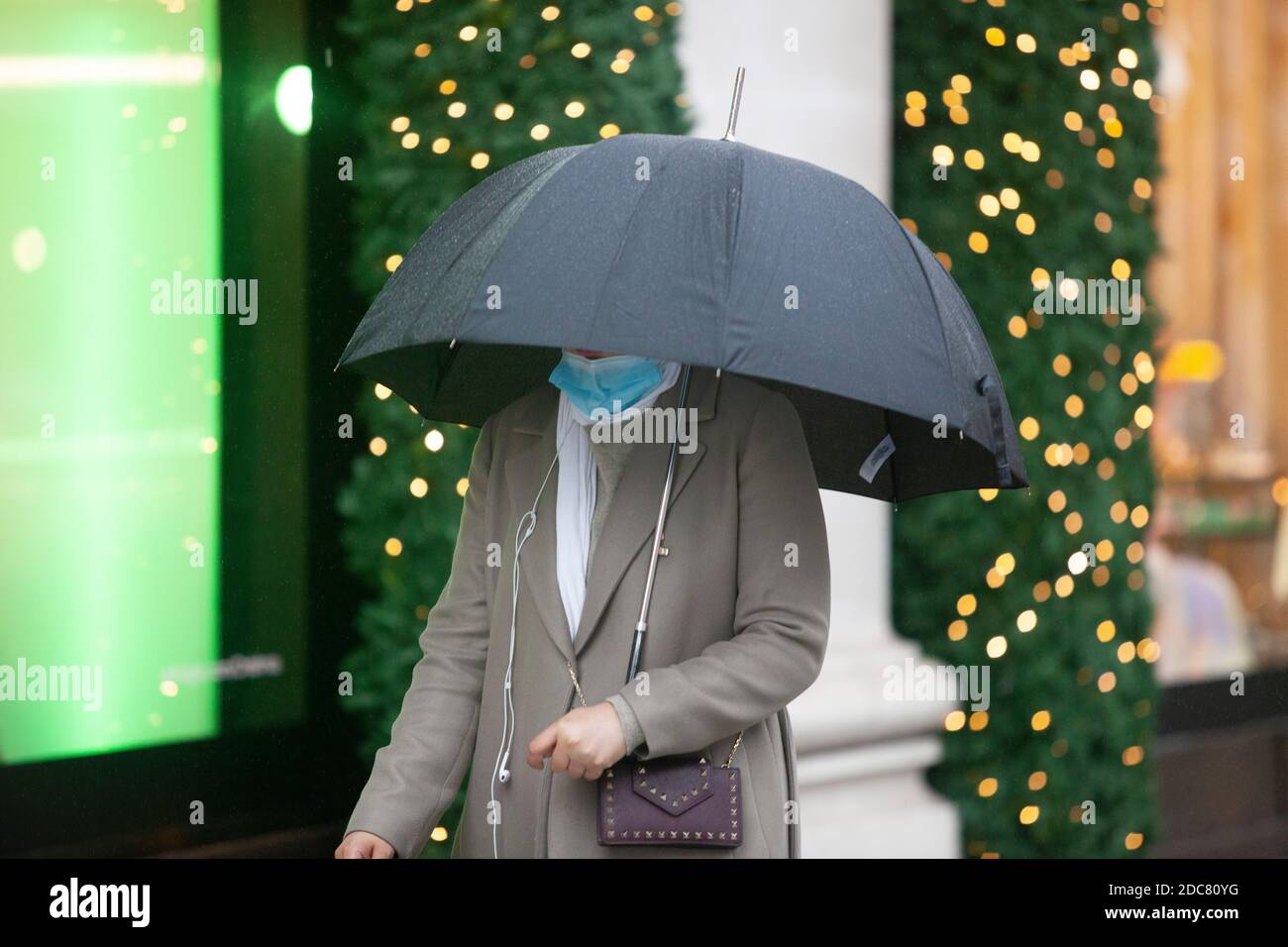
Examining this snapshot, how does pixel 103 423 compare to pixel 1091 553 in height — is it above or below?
above

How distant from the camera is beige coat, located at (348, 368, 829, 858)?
7.72 feet

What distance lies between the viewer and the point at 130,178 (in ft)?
14.8

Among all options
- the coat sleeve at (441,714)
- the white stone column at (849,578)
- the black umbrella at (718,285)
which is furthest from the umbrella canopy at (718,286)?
the white stone column at (849,578)

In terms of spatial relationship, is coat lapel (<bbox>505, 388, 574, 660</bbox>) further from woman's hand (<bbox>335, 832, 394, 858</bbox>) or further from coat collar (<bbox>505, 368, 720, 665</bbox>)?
woman's hand (<bbox>335, 832, 394, 858</bbox>)

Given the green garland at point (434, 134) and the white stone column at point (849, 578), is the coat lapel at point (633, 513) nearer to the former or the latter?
the green garland at point (434, 134)

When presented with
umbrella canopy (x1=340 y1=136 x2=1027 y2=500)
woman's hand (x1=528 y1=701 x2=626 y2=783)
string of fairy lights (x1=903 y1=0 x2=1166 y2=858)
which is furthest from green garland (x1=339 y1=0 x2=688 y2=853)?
woman's hand (x1=528 y1=701 x2=626 y2=783)

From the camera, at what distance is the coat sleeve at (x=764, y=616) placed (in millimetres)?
2254

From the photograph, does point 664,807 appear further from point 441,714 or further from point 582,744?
point 441,714

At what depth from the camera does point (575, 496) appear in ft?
8.09

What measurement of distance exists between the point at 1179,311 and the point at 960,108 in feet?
9.31

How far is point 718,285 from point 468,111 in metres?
2.32

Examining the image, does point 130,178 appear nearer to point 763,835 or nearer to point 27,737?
point 27,737
